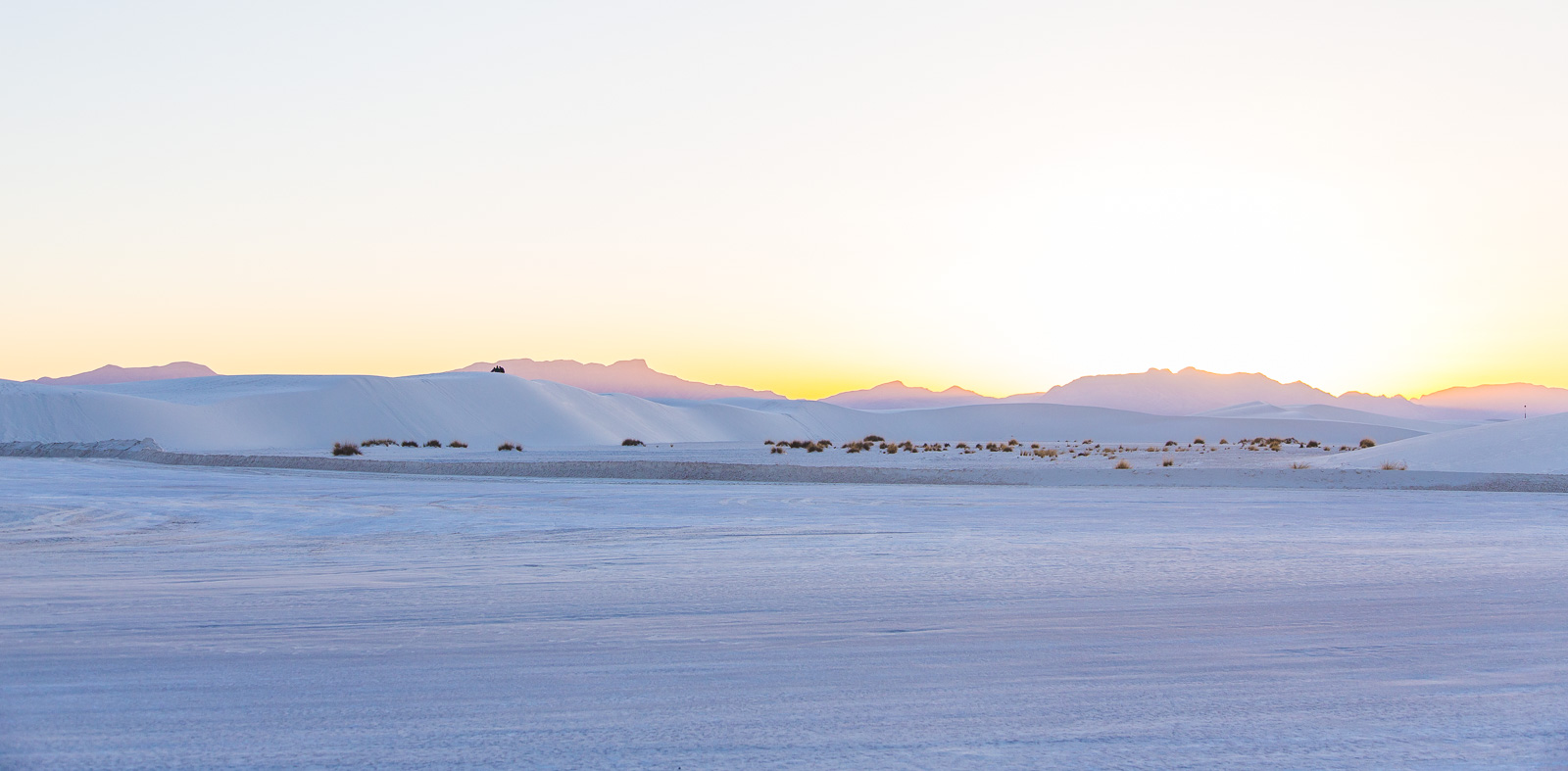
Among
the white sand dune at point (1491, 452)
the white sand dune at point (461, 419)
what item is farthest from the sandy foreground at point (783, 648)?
the white sand dune at point (461, 419)

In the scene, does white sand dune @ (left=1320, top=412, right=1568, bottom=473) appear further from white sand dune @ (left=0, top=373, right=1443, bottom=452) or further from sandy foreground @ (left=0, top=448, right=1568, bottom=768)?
white sand dune @ (left=0, top=373, right=1443, bottom=452)

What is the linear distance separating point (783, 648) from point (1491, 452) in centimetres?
2759

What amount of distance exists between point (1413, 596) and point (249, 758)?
22.4 ft

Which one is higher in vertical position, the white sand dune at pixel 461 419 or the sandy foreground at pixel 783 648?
the white sand dune at pixel 461 419

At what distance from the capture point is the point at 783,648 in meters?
5.82

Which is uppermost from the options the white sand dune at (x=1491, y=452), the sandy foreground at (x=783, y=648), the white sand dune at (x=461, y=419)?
the white sand dune at (x=461, y=419)

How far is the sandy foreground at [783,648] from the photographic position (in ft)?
13.5

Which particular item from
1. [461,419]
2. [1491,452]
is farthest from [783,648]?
[461,419]

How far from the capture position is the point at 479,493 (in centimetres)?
1870

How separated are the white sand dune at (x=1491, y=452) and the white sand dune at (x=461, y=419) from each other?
48.3m

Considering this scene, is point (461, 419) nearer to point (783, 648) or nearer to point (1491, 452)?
point (1491, 452)

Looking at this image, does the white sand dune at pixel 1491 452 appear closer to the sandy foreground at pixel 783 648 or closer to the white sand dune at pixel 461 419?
the sandy foreground at pixel 783 648

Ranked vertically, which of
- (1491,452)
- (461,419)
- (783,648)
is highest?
(461,419)

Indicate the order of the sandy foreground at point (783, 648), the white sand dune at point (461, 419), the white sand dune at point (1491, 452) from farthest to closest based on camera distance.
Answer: the white sand dune at point (461, 419), the white sand dune at point (1491, 452), the sandy foreground at point (783, 648)
